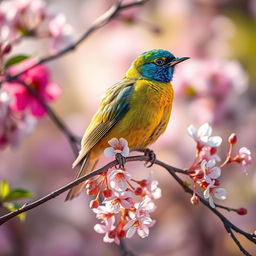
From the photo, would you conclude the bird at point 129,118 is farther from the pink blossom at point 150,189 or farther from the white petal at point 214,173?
the white petal at point 214,173

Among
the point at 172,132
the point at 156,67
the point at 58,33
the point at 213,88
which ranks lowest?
the point at 172,132

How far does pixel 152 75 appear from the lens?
2338mm

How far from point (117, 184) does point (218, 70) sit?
202 cm

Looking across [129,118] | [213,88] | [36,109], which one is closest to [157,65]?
[129,118]

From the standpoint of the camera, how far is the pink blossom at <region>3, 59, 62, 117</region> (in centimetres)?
261

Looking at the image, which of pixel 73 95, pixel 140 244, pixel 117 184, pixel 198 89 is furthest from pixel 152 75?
pixel 73 95

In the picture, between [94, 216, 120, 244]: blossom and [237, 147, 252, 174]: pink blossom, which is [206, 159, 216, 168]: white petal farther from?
[94, 216, 120, 244]: blossom

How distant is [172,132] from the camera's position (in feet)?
15.2

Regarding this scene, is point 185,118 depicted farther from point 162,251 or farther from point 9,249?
point 9,249

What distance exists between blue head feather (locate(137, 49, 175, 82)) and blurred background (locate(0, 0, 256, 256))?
2.79ft

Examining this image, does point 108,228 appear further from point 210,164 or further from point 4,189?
point 4,189

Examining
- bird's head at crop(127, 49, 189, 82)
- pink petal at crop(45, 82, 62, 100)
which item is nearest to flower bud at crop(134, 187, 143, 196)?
bird's head at crop(127, 49, 189, 82)

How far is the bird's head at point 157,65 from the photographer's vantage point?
2.34m

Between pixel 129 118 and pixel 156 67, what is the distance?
1.05ft
